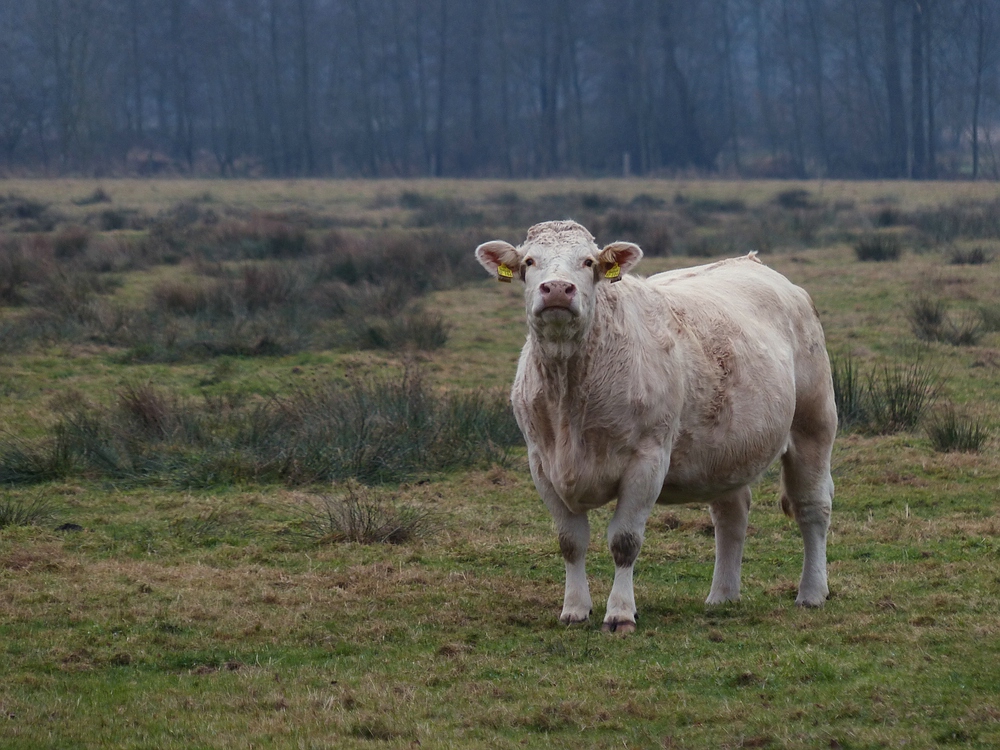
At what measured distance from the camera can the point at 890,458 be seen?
995cm

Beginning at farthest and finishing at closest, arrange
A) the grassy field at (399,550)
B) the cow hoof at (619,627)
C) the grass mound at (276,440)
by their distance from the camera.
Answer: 1. the grass mound at (276,440)
2. the cow hoof at (619,627)
3. the grassy field at (399,550)

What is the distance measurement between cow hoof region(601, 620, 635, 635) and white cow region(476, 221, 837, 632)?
0.01 m

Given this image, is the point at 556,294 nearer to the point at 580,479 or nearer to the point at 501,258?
the point at 501,258

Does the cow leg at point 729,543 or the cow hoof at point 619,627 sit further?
the cow leg at point 729,543

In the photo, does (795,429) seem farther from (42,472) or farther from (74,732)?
(42,472)

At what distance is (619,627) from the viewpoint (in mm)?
5930

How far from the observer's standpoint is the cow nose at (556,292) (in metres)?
5.67

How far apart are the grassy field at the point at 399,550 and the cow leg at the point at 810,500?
19 centimetres

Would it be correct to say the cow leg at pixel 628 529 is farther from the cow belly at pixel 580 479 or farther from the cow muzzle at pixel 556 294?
the cow muzzle at pixel 556 294

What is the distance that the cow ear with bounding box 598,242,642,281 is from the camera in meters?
6.05

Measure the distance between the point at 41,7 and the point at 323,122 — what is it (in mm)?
16004

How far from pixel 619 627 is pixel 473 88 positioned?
67.8 meters

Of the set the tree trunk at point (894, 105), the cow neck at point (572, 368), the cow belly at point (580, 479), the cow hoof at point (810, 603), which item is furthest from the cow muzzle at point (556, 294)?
the tree trunk at point (894, 105)

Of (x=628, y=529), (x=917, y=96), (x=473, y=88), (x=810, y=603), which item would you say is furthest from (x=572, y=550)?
(x=473, y=88)
